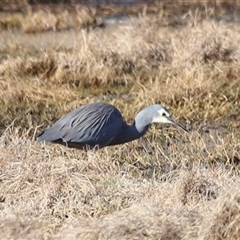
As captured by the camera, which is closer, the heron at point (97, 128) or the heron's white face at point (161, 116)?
the heron at point (97, 128)

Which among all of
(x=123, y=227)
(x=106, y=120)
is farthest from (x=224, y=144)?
(x=123, y=227)

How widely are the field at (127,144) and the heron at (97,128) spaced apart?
0.39 ft

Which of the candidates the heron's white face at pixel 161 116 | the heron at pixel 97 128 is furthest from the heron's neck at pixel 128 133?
the heron's white face at pixel 161 116

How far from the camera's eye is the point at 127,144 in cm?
815

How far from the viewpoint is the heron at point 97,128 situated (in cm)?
717

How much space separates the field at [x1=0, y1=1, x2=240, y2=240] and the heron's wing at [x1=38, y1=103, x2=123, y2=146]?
13cm

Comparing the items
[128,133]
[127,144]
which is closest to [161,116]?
[128,133]

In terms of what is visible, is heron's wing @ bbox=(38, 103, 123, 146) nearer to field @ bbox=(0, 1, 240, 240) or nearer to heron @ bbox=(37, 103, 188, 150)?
heron @ bbox=(37, 103, 188, 150)

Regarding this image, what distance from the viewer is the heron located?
7168 mm

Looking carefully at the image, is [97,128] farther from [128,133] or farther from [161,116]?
[161,116]

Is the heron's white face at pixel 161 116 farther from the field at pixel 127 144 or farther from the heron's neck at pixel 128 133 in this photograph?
the field at pixel 127 144

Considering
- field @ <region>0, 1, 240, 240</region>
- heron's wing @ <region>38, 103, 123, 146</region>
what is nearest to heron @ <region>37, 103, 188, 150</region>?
heron's wing @ <region>38, 103, 123, 146</region>

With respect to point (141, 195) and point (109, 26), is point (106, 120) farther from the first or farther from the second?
point (109, 26)

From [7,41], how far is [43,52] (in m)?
2.01
